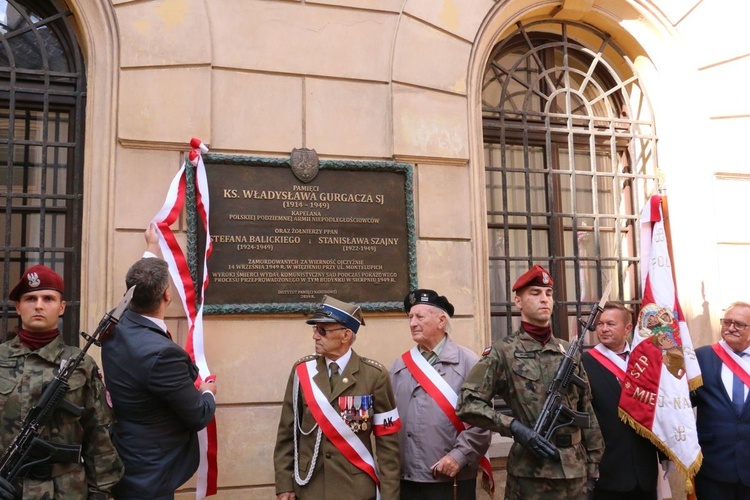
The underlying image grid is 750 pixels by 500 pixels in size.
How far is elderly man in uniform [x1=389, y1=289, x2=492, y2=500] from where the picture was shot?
4.47 metres

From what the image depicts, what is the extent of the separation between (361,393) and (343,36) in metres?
3.05

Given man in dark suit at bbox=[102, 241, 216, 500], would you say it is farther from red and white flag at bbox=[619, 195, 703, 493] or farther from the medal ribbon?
red and white flag at bbox=[619, 195, 703, 493]

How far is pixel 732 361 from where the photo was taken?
17.2 ft

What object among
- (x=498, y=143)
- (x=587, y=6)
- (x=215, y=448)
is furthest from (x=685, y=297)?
(x=215, y=448)

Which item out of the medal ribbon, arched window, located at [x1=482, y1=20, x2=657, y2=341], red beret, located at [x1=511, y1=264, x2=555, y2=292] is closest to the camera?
red beret, located at [x1=511, y1=264, x2=555, y2=292]

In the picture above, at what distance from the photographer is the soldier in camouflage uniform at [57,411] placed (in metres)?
3.54

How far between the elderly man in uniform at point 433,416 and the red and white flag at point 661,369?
1191 millimetres

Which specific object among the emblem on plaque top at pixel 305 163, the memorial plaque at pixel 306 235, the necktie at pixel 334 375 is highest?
the emblem on plaque top at pixel 305 163

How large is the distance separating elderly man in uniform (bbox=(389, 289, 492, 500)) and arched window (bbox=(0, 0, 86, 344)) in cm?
249

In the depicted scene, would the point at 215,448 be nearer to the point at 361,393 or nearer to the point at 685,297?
the point at 361,393

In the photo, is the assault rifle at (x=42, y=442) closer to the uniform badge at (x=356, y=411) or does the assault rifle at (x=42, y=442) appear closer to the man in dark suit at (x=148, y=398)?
the man in dark suit at (x=148, y=398)

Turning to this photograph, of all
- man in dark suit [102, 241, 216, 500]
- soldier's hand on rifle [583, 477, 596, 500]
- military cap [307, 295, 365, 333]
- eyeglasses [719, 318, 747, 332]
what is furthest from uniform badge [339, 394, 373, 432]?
eyeglasses [719, 318, 747, 332]

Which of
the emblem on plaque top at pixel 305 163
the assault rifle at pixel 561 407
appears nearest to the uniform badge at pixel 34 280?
the emblem on plaque top at pixel 305 163

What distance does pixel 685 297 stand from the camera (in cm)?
687
